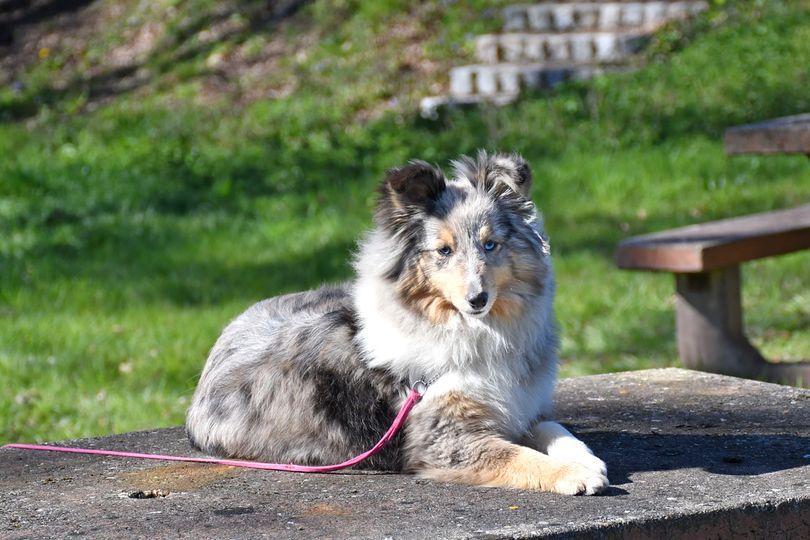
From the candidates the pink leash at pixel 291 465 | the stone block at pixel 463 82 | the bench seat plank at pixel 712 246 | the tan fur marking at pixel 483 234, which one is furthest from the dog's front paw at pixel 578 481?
the stone block at pixel 463 82

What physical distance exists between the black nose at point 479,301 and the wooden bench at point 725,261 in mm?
2834

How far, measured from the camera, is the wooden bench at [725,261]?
229 inches

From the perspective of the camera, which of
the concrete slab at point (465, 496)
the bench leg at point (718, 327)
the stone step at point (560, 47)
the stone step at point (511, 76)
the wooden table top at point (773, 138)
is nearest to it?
the concrete slab at point (465, 496)

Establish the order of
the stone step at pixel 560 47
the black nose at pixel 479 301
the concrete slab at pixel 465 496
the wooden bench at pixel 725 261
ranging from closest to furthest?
the concrete slab at pixel 465 496 < the black nose at pixel 479 301 < the wooden bench at pixel 725 261 < the stone step at pixel 560 47

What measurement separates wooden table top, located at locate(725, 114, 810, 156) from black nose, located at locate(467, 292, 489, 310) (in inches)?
117

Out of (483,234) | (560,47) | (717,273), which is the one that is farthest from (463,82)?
(483,234)

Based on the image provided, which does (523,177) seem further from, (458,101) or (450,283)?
(458,101)

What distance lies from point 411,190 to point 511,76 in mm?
9083

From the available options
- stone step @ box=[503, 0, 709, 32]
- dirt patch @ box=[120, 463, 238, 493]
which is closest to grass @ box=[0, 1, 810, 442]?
stone step @ box=[503, 0, 709, 32]

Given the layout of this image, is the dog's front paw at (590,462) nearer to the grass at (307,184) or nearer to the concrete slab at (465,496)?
the concrete slab at (465,496)

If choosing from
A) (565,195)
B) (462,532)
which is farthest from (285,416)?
(565,195)

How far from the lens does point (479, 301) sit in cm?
329

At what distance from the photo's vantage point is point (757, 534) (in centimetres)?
328

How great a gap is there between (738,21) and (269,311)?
9.73m
